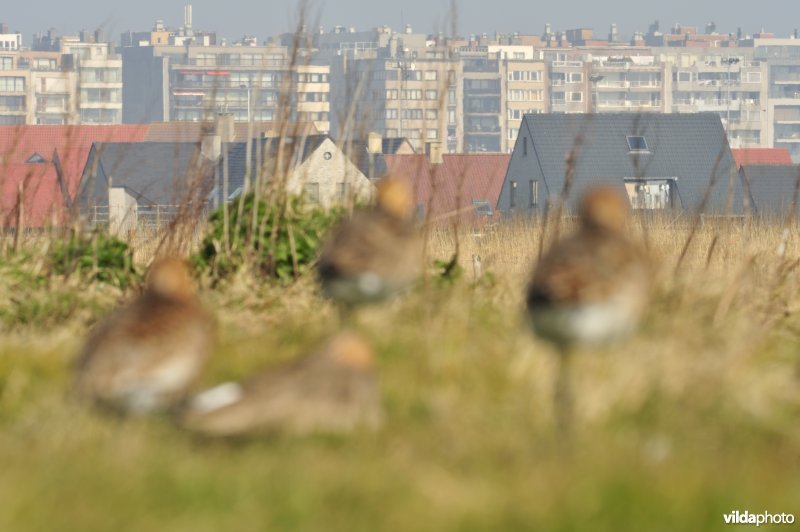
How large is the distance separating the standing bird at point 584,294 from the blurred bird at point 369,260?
4.96ft

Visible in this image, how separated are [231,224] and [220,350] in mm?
3120

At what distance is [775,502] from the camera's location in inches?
226

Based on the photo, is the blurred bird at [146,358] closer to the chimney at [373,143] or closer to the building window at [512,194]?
the chimney at [373,143]

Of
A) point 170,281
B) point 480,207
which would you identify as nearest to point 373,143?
point 170,281

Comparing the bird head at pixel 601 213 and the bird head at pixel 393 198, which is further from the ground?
the bird head at pixel 393 198

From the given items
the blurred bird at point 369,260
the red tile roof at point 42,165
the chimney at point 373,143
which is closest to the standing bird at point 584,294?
the blurred bird at point 369,260

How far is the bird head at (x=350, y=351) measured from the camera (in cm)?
645

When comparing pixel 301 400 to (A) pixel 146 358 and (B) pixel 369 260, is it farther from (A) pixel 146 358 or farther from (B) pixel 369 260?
(B) pixel 369 260

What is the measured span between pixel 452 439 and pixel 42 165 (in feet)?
83.9

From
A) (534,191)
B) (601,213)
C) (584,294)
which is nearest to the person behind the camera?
(584,294)

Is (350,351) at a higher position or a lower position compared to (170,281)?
lower

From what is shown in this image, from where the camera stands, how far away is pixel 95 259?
1110cm

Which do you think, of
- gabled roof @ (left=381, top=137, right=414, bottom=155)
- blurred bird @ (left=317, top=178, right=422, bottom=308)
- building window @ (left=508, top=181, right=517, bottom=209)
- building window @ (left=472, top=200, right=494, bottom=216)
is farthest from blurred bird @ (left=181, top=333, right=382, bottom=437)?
building window @ (left=508, top=181, right=517, bottom=209)

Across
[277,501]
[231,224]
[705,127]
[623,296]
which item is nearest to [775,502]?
[623,296]
